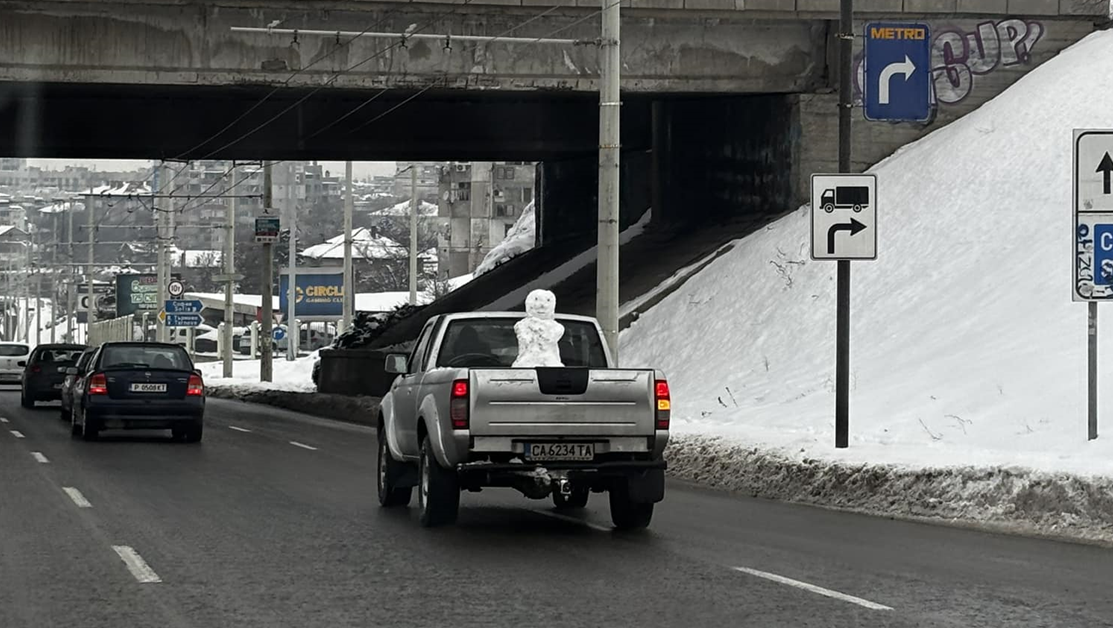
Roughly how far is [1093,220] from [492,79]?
18692mm

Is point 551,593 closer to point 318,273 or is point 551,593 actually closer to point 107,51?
point 107,51

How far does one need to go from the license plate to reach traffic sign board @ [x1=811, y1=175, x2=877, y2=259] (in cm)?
611

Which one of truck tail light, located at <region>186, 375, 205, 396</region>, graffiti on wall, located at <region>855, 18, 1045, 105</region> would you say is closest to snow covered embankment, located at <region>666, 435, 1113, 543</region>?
truck tail light, located at <region>186, 375, 205, 396</region>

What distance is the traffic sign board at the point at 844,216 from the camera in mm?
19328

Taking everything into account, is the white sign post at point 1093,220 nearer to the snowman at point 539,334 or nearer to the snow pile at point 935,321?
the snow pile at point 935,321

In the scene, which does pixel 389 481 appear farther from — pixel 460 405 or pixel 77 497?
pixel 77 497

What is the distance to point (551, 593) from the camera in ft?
35.2

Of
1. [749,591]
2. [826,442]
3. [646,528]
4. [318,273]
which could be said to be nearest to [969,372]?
[826,442]

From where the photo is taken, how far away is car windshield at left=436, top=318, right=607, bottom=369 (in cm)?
1544

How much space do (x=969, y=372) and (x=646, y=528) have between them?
980 cm

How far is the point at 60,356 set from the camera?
1724 inches

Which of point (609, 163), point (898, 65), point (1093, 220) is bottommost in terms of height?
point (1093, 220)

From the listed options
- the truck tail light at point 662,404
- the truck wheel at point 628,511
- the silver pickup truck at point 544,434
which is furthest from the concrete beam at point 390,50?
the truck tail light at point 662,404

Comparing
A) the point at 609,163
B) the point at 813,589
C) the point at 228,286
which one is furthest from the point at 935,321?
the point at 228,286
